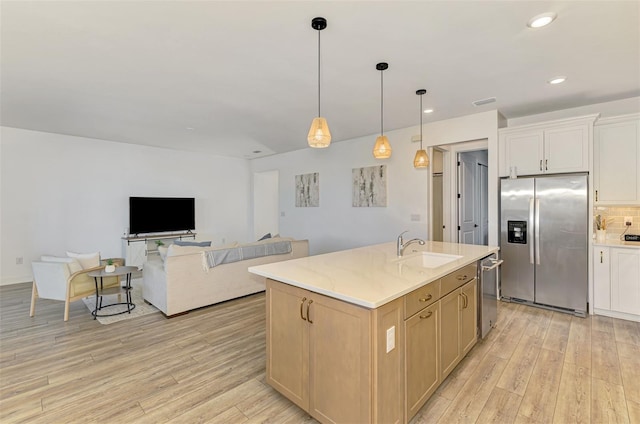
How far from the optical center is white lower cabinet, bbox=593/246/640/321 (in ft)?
11.2

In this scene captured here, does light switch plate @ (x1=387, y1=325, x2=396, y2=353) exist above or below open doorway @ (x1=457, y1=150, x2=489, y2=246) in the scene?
below

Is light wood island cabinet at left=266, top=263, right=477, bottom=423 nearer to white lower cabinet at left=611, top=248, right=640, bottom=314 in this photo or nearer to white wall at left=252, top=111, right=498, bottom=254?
white lower cabinet at left=611, top=248, right=640, bottom=314

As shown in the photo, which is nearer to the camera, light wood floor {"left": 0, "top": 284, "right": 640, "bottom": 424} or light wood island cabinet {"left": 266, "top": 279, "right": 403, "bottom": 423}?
light wood island cabinet {"left": 266, "top": 279, "right": 403, "bottom": 423}

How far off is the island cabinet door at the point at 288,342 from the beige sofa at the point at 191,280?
2.01 meters

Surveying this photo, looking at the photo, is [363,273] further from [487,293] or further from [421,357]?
[487,293]

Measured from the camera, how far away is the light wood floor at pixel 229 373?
6.49 feet

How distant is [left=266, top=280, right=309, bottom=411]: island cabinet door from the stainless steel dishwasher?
1.80 metres

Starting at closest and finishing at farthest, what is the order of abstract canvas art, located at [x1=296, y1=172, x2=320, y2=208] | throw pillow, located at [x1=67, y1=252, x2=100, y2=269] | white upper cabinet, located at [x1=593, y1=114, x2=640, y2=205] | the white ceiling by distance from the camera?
the white ceiling → white upper cabinet, located at [x1=593, y1=114, x2=640, y2=205] → throw pillow, located at [x1=67, y1=252, x2=100, y2=269] → abstract canvas art, located at [x1=296, y1=172, x2=320, y2=208]

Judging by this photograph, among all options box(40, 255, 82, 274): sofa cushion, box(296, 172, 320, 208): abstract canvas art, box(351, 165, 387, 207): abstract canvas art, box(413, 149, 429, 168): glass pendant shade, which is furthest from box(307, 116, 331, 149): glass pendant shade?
box(296, 172, 320, 208): abstract canvas art

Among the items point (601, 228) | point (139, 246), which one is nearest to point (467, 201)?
point (601, 228)

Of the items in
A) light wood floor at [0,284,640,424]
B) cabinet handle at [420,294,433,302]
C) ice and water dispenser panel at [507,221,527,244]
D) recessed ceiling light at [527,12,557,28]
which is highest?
recessed ceiling light at [527,12,557,28]

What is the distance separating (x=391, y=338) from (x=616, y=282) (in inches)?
143

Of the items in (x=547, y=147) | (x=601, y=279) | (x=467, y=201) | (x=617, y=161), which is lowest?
(x=601, y=279)

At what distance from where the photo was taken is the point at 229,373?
8.07ft
